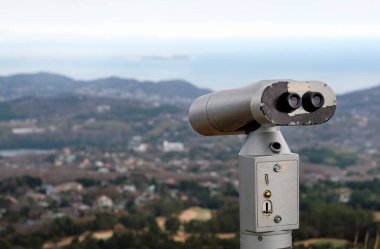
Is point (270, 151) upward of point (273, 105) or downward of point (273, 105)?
downward

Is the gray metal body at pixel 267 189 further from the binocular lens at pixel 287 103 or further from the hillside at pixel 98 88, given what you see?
the hillside at pixel 98 88

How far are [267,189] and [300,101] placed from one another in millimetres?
246

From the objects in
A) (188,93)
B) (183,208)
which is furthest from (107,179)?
A: (188,93)

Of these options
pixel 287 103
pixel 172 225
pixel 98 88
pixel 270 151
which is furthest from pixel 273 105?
pixel 98 88

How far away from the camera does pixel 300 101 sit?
205 cm

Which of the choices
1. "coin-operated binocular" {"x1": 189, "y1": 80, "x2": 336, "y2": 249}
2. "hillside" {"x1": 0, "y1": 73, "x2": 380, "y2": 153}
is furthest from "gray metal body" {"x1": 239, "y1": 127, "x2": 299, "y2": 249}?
"hillside" {"x1": 0, "y1": 73, "x2": 380, "y2": 153}

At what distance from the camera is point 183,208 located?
22562 millimetres

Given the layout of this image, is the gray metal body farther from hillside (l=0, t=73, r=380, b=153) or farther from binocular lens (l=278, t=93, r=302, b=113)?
hillside (l=0, t=73, r=380, b=153)

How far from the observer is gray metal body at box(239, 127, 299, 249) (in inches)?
82.5

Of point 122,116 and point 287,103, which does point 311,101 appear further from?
point 122,116

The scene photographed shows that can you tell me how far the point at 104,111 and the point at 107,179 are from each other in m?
A: 20.7

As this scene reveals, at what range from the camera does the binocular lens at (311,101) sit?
2.07 metres

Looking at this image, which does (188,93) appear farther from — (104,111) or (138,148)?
(138,148)

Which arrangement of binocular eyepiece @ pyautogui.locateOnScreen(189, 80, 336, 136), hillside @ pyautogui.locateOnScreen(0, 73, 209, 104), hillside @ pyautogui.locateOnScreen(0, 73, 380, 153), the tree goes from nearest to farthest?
binocular eyepiece @ pyautogui.locateOnScreen(189, 80, 336, 136) < the tree < hillside @ pyautogui.locateOnScreen(0, 73, 380, 153) < hillside @ pyautogui.locateOnScreen(0, 73, 209, 104)
